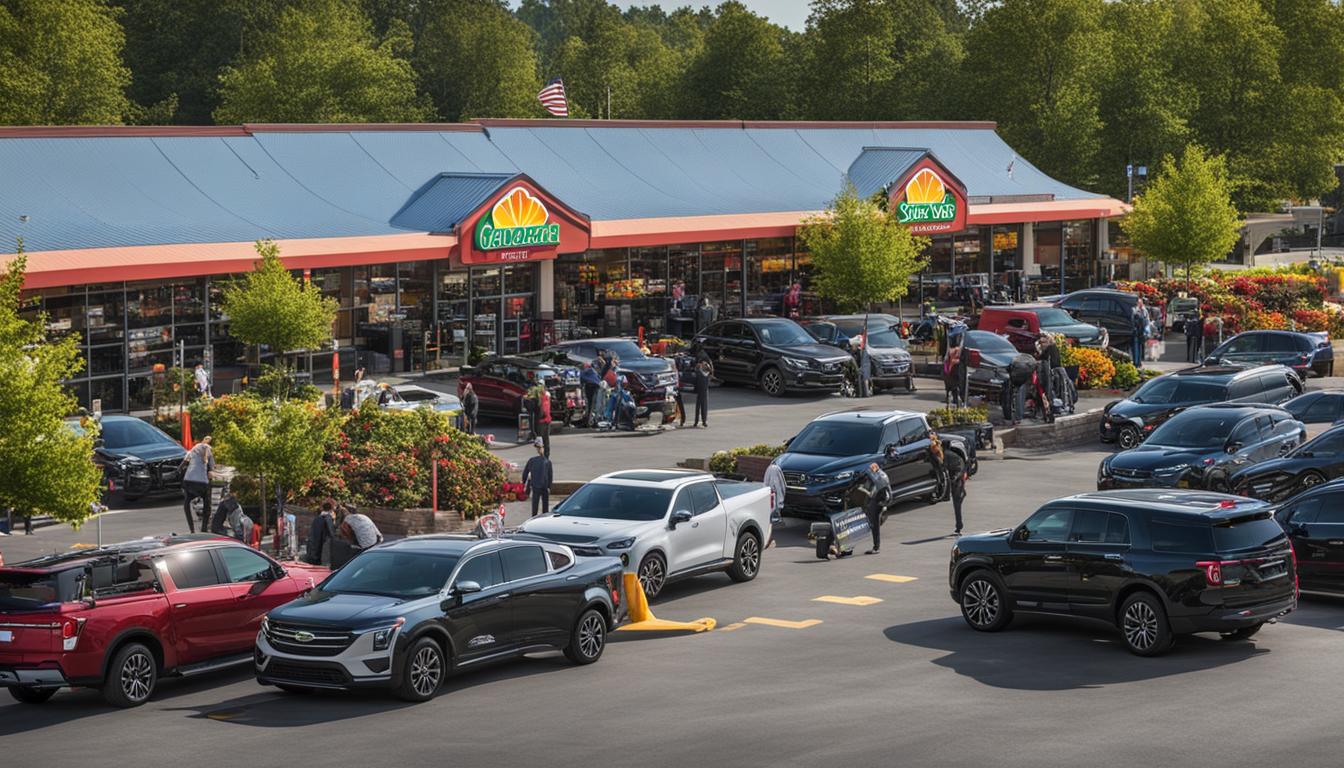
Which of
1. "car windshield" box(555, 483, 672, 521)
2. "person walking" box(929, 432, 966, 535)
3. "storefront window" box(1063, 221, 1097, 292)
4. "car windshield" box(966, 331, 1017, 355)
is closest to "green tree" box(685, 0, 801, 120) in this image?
"storefront window" box(1063, 221, 1097, 292)

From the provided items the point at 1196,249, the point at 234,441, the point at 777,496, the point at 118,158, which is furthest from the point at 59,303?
the point at 1196,249

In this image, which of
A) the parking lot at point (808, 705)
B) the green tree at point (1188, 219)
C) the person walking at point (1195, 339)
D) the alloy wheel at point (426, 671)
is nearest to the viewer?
the parking lot at point (808, 705)

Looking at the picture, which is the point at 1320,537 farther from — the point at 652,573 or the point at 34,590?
the point at 34,590

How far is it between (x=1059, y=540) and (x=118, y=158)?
30517 mm

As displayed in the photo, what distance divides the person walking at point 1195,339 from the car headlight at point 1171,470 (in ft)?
71.8

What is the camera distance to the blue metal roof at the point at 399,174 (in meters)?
40.8

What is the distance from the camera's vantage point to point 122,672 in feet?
57.2

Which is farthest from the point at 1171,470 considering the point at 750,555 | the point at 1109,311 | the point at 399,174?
the point at 399,174

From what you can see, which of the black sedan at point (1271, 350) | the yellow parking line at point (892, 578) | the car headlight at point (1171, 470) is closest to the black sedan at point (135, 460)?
the yellow parking line at point (892, 578)

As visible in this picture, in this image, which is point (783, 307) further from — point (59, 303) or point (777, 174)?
point (59, 303)

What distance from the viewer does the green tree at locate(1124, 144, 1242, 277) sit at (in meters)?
61.1

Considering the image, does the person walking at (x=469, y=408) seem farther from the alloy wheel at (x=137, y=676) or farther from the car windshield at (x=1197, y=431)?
the alloy wheel at (x=137, y=676)

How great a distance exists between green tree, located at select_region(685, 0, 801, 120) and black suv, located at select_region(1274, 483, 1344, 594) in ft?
280

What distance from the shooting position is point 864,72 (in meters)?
103
